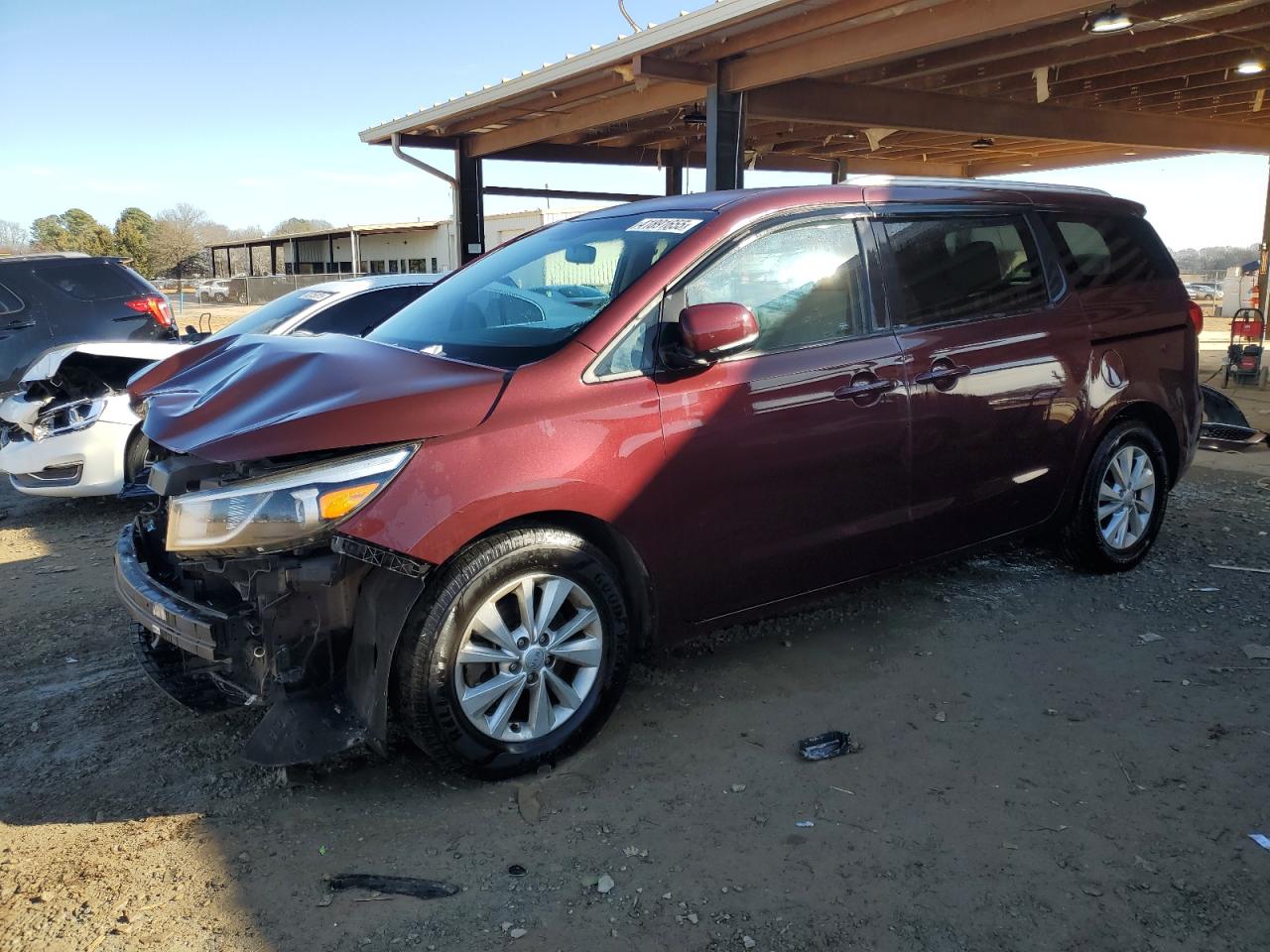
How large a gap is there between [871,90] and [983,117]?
2.02m

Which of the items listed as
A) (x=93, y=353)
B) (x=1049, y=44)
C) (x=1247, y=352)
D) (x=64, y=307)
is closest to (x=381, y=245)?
(x=64, y=307)

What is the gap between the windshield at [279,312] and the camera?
6442 mm

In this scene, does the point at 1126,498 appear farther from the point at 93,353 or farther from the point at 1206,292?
the point at 1206,292

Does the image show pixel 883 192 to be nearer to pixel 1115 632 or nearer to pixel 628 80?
pixel 1115 632

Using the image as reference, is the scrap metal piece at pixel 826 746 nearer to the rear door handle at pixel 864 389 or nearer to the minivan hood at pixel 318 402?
the rear door handle at pixel 864 389

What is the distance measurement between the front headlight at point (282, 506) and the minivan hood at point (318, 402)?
72mm

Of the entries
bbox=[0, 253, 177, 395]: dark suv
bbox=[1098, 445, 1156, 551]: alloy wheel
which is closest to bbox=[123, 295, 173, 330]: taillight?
bbox=[0, 253, 177, 395]: dark suv

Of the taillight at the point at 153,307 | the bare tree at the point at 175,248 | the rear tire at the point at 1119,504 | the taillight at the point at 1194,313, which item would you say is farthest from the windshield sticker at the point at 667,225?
the bare tree at the point at 175,248

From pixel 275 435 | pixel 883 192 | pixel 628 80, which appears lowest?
pixel 275 435

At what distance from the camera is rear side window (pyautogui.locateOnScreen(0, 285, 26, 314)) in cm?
822

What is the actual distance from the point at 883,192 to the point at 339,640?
2.72 meters

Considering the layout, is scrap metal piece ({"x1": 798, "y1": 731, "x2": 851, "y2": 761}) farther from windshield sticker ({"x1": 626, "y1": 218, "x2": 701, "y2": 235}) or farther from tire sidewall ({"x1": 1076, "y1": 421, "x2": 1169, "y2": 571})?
tire sidewall ({"x1": 1076, "y1": 421, "x2": 1169, "y2": 571})

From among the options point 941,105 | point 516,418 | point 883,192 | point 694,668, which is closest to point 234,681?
point 516,418

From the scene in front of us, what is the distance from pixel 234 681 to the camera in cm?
296
